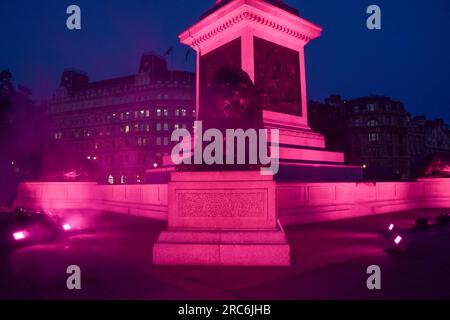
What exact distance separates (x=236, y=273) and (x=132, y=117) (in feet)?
237

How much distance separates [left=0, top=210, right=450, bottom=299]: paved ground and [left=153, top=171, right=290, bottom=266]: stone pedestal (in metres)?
0.33

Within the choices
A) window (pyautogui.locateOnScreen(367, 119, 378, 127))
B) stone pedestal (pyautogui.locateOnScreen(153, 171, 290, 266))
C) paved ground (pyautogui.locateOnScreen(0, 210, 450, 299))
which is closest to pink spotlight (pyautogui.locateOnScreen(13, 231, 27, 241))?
paved ground (pyautogui.locateOnScreen(0, 210, 450, 299))

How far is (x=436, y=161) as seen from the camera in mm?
18578

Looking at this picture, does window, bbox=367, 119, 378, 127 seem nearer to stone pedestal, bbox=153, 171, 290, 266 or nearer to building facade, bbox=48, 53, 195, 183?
building facade, bbox=48, 53, 195, 183

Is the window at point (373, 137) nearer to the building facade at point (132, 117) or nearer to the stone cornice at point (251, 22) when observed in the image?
the building facade at point (132, 117)

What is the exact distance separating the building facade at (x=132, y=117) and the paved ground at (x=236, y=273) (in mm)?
64256

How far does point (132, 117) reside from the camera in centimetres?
7431

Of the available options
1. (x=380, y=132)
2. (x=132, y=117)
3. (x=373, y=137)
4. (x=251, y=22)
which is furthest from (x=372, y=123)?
(x=251, y=22)

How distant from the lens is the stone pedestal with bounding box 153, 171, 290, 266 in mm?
6375

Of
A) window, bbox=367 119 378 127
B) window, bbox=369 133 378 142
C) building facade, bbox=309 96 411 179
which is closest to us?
building facade, bbox=309 96 411 179

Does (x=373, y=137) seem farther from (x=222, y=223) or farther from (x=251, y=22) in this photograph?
(x=222, y=223)

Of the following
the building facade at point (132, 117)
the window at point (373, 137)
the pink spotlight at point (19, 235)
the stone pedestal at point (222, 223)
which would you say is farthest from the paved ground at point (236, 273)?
the window at point (373, 137)
